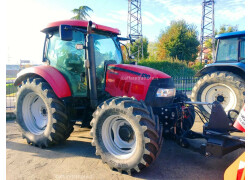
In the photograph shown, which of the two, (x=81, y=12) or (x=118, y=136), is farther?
(x=81, y=12)

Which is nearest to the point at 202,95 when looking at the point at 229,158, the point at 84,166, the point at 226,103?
the point at 226,103

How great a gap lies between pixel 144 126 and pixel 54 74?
2086 mm

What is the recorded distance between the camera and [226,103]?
468cm

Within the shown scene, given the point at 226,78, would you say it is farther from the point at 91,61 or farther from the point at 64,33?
the point at 64,33

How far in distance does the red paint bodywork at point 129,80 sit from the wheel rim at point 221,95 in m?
2.28

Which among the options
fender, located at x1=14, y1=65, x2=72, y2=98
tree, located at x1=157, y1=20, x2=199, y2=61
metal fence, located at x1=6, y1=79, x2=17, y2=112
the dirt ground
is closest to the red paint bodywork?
fender, located at x1=14, y1=65, x2=72, y2=98

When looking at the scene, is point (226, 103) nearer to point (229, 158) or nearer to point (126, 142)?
point (229, 158)

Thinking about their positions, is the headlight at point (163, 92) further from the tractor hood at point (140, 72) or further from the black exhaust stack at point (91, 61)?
the black exhaust stack at point (91, 61)

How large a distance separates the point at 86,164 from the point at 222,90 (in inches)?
150

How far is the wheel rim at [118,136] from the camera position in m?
2.79

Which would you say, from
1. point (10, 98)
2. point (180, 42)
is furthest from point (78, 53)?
point (180, 42)

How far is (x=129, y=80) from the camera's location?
316 centimetres

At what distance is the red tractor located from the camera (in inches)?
Answer: 101

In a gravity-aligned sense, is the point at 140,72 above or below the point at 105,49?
below
